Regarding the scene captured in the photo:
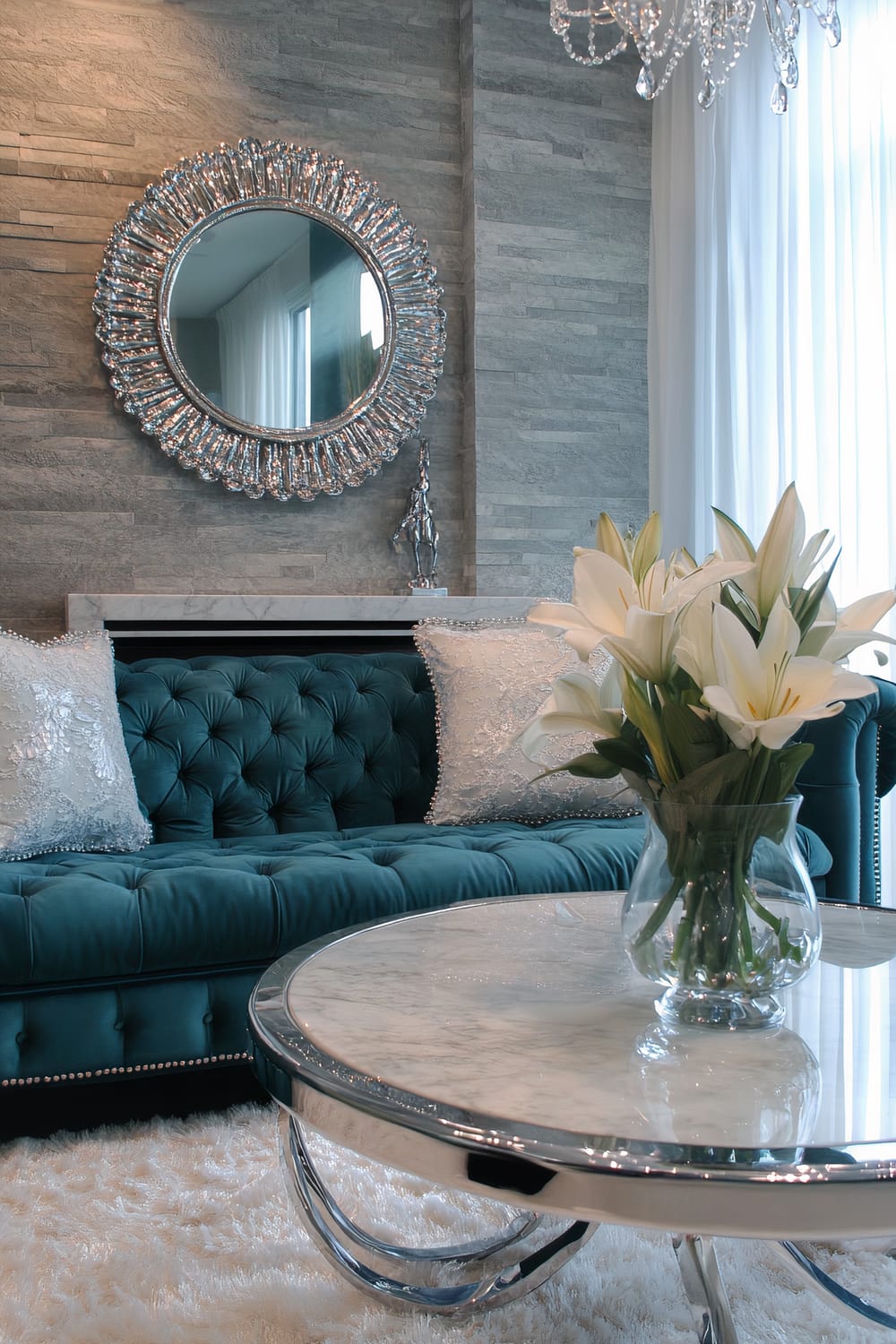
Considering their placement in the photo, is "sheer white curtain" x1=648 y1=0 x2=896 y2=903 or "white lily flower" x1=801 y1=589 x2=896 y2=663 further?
"sheer white curtain" x1=648 y1=0 x2=896 y2=903

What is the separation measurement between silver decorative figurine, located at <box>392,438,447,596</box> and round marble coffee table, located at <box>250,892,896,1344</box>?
9.55ft

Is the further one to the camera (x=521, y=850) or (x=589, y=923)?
(x=521, y=850)

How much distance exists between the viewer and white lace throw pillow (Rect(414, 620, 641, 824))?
259 cm

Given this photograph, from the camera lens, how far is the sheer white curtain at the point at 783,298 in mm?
3428

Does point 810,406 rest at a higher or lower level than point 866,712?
higher

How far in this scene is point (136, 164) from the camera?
393cm

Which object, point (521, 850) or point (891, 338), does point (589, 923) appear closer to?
point (521, 850)

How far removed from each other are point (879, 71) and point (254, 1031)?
3410 millimetres

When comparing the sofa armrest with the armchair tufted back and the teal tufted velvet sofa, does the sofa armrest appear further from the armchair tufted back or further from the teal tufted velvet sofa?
the armchair tufted back

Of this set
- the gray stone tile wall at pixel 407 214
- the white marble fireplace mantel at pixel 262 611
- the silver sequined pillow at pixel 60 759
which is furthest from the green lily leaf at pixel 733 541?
the gray stone tile wall at pixel 407 214

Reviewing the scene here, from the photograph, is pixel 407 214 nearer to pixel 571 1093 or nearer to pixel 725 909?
pixel 725 909

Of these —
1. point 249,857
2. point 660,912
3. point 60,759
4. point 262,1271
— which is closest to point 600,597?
point 660,912

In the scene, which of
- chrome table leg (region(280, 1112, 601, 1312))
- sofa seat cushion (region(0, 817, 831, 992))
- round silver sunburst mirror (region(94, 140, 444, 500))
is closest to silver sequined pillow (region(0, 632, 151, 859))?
sofa seat cushion (region(0, 817, 831, 992))

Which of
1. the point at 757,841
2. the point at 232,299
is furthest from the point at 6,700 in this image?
the point at 232,299
